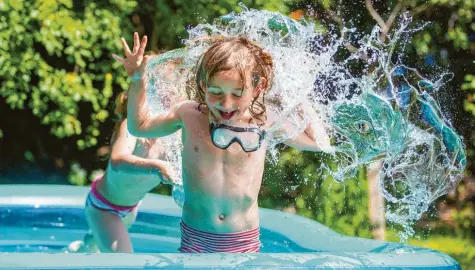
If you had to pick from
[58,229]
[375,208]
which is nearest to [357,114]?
[58,229]

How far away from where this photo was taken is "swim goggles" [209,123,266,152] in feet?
9.04

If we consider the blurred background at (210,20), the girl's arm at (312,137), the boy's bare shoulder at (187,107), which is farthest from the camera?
the blurred background at (210,20)

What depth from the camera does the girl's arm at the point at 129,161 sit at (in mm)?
3293

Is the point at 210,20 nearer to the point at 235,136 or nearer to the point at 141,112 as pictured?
the point at 141,112

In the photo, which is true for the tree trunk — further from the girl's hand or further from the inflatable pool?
the girl's hand

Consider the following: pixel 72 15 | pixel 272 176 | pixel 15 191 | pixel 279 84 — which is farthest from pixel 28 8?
pixel 279 84

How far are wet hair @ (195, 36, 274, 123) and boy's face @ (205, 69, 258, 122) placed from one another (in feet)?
0.05

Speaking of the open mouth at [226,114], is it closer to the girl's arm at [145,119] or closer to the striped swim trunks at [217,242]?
the girl's arm at [145,119]

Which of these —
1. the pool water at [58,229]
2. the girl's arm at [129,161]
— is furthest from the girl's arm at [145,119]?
the pool water at [58,229]

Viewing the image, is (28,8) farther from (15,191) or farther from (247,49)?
(247,49)

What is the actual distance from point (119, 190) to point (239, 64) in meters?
1.10

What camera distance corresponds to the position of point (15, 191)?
172 inches

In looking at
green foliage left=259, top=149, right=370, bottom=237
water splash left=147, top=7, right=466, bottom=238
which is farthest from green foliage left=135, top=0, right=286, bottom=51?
water splash left=147, top=7, right=466, bottom=238

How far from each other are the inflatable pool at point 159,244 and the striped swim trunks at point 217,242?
183mm
